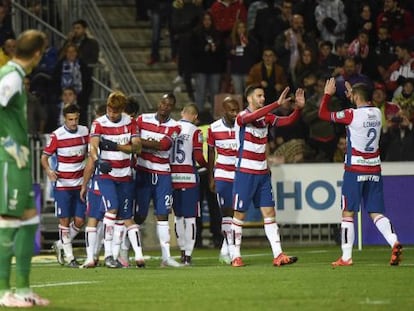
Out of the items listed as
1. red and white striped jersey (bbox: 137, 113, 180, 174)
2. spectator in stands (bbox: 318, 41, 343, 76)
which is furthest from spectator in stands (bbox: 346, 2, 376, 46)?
red and white striped jersey (bbox: 137, 113, 180, 174)

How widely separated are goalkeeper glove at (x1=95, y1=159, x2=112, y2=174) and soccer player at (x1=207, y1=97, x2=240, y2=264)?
2063 millimetres

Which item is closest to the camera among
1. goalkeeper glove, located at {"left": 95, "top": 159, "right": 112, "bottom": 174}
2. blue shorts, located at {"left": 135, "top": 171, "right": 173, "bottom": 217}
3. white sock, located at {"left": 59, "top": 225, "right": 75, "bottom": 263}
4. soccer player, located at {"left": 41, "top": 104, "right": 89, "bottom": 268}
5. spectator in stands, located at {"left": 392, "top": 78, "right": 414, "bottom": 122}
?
goalkeeper glove, located at {"left": 95, "top": 159, "right": 112, "bottom": 174}

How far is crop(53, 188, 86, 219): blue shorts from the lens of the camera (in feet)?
68.3

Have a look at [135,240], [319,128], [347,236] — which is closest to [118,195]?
[135,240]

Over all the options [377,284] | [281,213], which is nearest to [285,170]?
[281,213]

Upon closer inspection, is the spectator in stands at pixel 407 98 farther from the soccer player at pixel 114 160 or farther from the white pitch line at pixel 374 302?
the white pitch line at pixel 374 302

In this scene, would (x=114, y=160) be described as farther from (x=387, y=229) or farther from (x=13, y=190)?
(x=13, y=190)

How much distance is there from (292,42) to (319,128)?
2.51 meters

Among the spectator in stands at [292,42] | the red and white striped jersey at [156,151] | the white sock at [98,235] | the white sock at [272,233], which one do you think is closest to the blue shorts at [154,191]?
the red and white striped jersey at [156,151]

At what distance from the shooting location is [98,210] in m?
20.0

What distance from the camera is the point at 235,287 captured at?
1484 centimetres

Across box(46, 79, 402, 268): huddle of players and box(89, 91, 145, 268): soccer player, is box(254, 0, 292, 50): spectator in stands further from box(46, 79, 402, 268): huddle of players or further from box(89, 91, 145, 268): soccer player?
box(89, 91, 145, 268): soccer player

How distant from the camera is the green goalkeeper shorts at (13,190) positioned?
13.1m

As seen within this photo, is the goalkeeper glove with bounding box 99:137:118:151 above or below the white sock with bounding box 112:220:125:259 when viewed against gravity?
above
